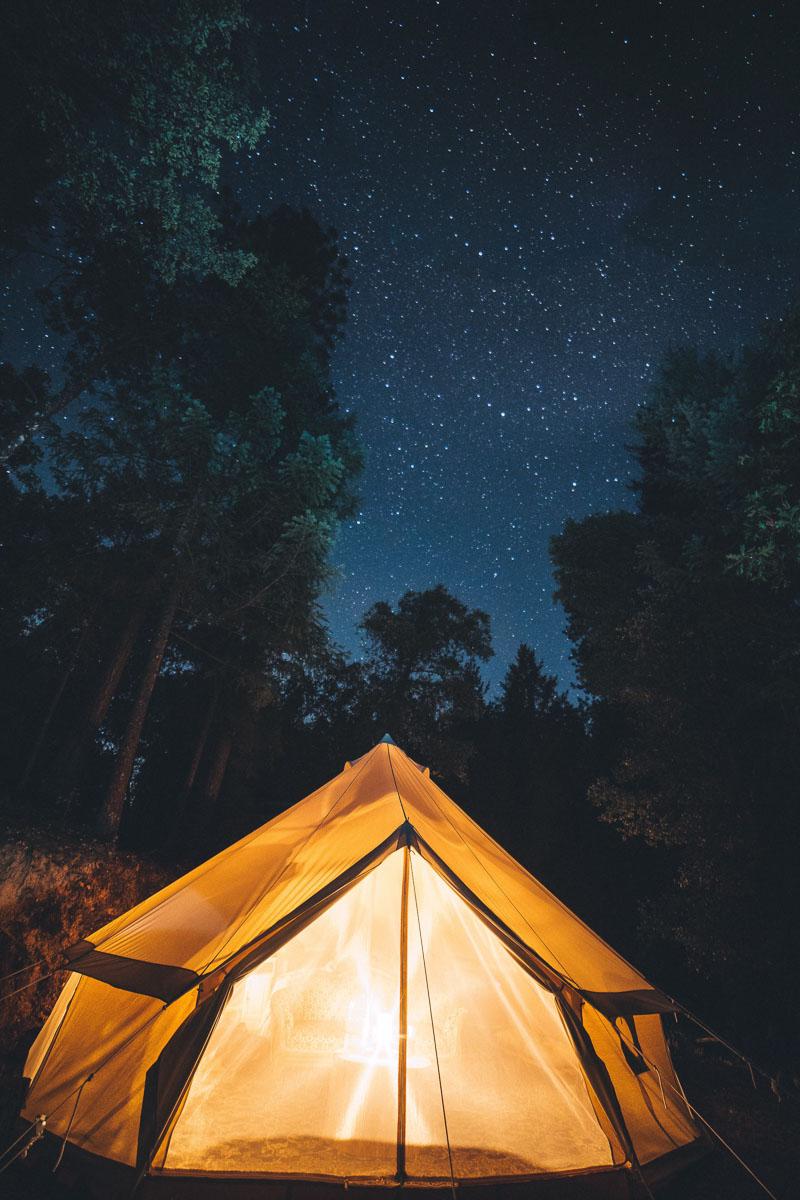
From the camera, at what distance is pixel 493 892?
341cm

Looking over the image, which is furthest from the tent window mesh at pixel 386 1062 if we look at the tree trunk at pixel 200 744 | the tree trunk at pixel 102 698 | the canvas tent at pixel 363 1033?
the tree trunk at pixel 200 744

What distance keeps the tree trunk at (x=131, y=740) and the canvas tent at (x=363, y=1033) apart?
4782 mm

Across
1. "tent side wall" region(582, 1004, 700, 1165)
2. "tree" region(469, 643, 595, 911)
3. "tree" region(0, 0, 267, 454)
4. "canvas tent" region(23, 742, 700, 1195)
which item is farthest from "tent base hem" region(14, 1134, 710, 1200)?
"tree" region(469, 643, 595, 911)

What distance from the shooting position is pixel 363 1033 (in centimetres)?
334

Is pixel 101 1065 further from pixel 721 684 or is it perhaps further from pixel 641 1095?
pixel 721 684

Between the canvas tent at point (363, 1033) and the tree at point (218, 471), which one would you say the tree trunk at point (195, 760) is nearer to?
the tree at point (218, 471)

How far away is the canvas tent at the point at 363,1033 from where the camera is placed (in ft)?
8.94

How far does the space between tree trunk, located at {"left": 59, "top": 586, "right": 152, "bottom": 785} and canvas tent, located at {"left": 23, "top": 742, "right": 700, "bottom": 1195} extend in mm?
6365

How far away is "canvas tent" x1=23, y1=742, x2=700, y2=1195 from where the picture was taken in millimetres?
2725

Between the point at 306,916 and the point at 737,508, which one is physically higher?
the point at 737,508

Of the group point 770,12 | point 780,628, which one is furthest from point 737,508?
point 770,12

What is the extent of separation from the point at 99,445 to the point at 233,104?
212 inches

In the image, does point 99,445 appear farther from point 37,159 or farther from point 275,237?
point 275,237

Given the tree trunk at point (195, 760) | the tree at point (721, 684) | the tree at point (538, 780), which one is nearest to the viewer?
the tree at point (721, 684)
